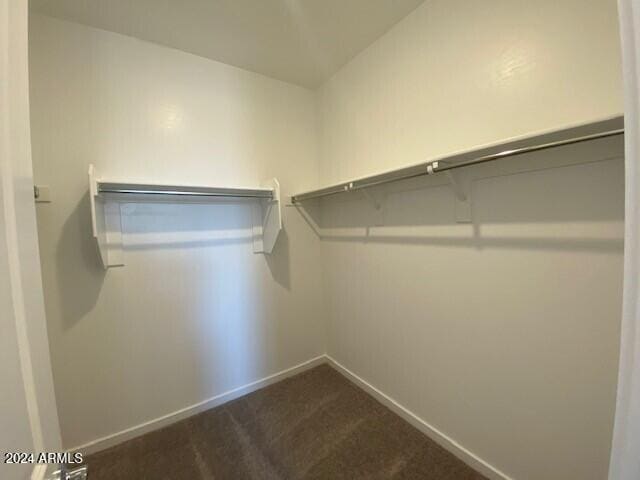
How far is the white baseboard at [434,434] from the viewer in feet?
4.40

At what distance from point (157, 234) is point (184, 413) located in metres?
1.27

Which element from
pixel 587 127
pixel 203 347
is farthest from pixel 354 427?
pixel 587 127

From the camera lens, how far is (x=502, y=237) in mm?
1236

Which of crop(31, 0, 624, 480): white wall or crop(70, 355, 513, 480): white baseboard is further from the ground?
crop(31, 0, 624, 480): white wall

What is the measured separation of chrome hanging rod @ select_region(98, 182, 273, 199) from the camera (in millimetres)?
1438

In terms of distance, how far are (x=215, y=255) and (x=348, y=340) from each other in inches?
51.0

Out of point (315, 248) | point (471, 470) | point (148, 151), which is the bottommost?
point (471, 470)

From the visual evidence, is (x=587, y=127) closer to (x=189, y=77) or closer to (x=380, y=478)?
(x=380, y=478)

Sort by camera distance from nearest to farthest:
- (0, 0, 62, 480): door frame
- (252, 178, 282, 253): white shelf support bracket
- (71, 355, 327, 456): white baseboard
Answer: (0, 0, 62, 480): door frame
(71, 355, 327, 456): white baseboard
(252, 178, 282, 253): white shelf support bracket

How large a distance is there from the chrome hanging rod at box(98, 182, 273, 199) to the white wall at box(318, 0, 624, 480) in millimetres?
847

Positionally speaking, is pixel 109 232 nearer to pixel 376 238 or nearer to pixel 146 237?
pixel 146 237

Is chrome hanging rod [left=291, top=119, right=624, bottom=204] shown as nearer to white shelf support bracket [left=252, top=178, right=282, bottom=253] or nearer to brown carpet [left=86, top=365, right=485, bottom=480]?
white shelf support bracket [left=252, top=178, right=282, bottom=253]

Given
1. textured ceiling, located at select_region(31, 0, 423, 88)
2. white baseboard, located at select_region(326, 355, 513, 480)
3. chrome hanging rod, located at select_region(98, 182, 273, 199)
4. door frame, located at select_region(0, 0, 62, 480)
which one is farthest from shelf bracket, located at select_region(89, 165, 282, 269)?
white baseboard, located at select_region(326, 355, 513, 480)

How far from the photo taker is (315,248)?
2.42 metres
